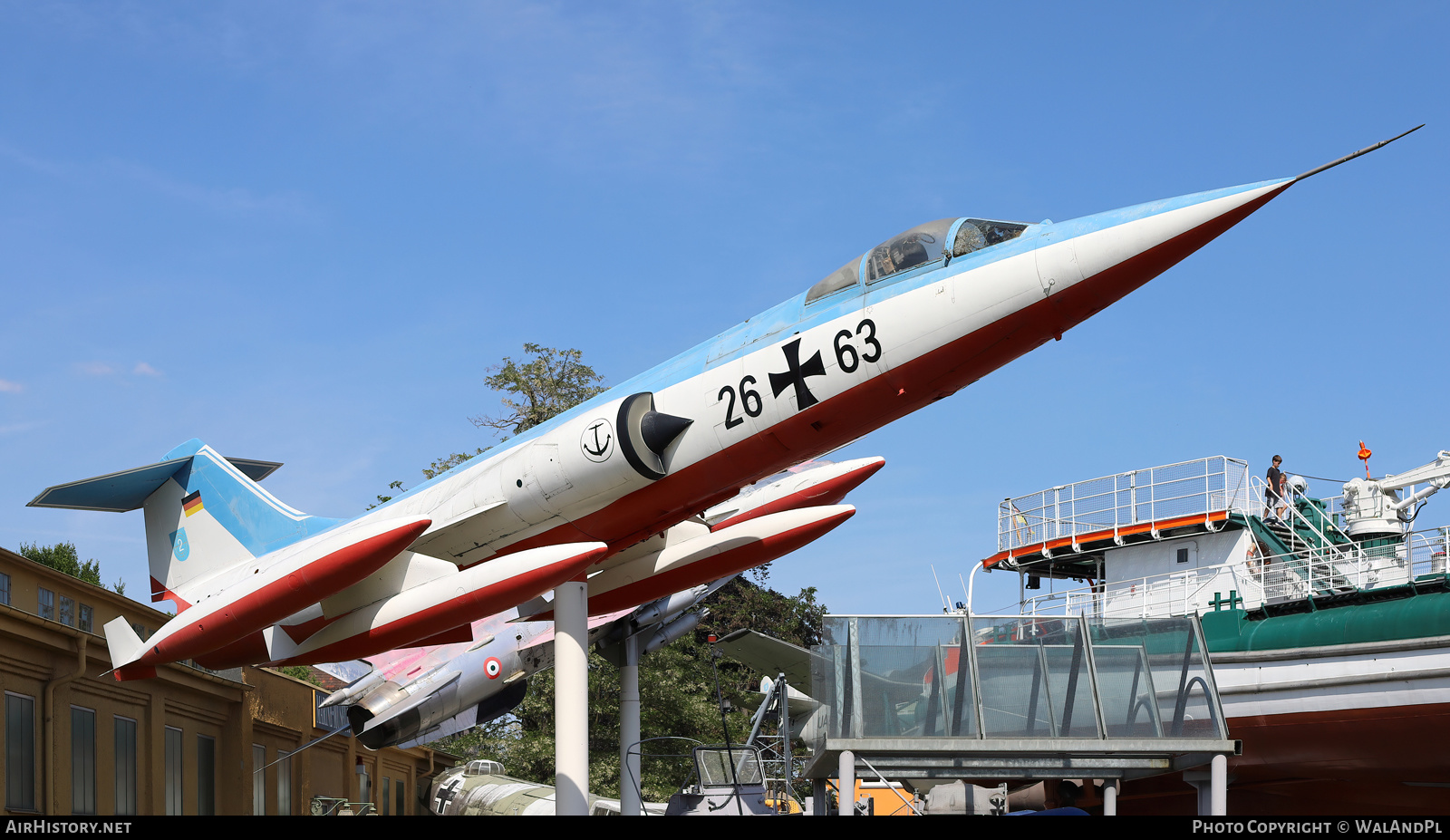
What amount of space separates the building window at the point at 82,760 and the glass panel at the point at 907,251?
10.7m

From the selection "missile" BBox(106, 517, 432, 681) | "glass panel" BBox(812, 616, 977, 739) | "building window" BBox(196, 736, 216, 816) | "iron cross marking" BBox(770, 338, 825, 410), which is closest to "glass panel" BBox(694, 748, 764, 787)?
"glass panel" BBox(812, 616, 977, 739)

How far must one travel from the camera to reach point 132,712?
16.2 metres

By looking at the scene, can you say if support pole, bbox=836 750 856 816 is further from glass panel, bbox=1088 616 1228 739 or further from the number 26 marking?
the number 26 marking

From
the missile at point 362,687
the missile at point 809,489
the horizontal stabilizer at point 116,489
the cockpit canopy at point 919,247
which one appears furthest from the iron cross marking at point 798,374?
the missile at point 362,687

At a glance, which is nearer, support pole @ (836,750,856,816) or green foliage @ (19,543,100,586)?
support pole @ (836,750,856,816)

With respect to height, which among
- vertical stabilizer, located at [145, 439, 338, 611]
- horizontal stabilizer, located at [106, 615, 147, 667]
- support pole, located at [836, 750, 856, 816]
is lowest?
support pole, located at [836, 750, 856, 816]

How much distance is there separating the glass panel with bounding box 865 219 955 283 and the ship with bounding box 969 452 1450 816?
5.75m

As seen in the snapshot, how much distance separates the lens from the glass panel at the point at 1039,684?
1094cm

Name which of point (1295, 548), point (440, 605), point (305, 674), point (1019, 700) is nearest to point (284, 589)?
point (440, 605)

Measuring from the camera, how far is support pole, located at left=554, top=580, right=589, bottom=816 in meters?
11.3

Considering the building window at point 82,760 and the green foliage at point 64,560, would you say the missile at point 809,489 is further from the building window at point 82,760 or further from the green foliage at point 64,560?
the green foliage at point 64,560

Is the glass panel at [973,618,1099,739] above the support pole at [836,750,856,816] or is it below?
above

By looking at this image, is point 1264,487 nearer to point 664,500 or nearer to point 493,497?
point 664,500

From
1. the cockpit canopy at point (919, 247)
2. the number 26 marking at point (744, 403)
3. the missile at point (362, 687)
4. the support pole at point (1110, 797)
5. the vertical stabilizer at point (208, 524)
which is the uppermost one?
the cockpit canopy at point (919, 247)
